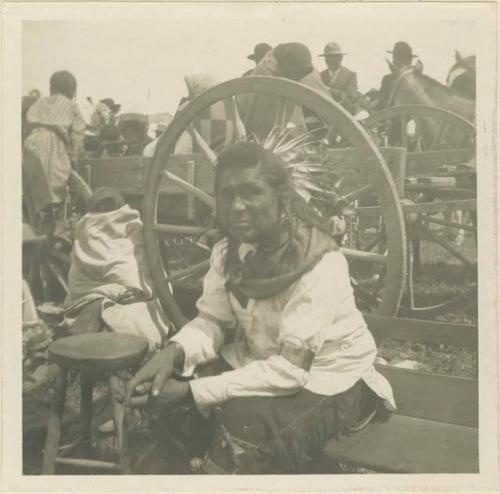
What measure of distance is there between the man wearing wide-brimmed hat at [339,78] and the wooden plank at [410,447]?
128 centimetres

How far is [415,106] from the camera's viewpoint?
2.76m

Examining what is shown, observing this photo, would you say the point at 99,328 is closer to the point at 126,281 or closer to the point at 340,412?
the point at 126,281

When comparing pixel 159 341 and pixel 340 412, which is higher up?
pixel 159 341

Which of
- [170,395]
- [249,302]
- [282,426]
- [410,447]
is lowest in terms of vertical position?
[410,447]

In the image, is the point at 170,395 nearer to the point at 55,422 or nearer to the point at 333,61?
the point at 55,422

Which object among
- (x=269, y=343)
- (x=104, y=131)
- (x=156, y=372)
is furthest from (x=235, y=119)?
(x=156, y=372)

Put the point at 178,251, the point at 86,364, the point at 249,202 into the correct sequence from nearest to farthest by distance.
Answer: the point at 86,364, the point at 249,202, the point at 178,251

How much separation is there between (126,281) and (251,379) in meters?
0.76

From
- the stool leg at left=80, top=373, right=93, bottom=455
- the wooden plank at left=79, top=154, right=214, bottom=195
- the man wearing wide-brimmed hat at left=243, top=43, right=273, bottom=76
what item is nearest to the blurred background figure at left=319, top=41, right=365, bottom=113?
the man wearing wide-brimmed hat at left=243, top=43, right=273, bottom=76

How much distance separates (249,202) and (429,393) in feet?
3.35

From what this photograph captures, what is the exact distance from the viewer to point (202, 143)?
2844mm

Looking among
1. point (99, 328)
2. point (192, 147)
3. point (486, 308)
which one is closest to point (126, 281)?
point (99, 328)

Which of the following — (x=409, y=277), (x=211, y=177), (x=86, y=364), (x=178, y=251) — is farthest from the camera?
(x=178, y=251)

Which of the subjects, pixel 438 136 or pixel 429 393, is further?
pixel 438 136
